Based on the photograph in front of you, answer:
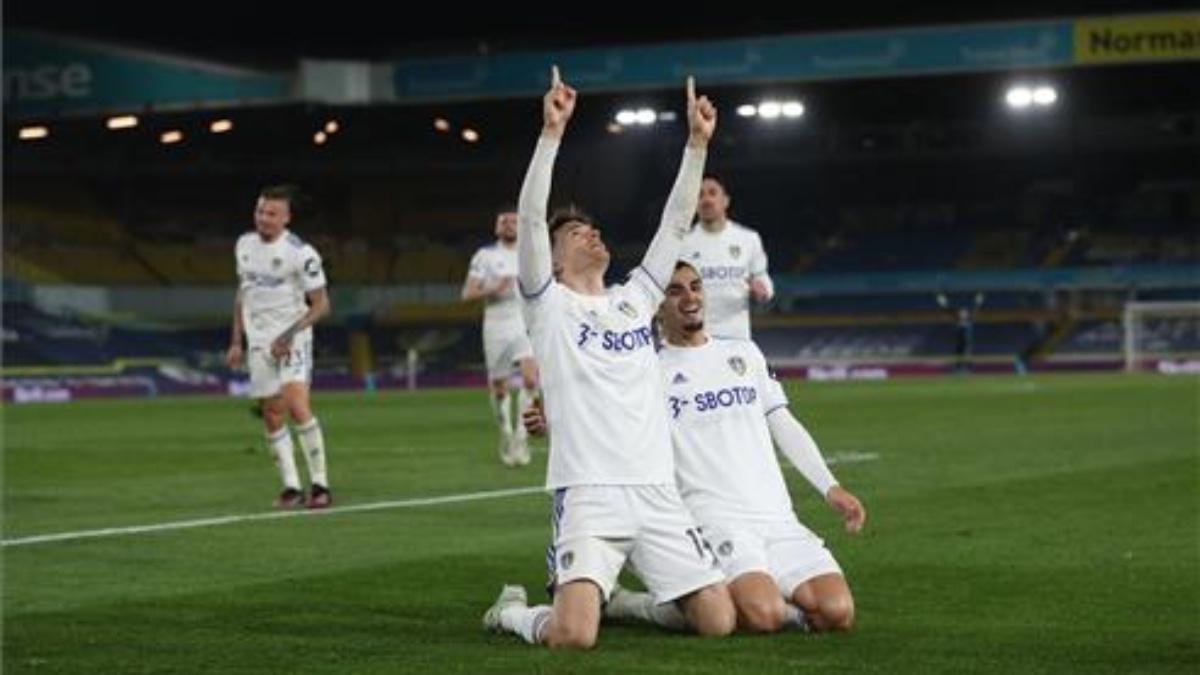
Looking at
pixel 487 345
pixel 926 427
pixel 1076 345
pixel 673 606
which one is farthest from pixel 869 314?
pixel 673 606

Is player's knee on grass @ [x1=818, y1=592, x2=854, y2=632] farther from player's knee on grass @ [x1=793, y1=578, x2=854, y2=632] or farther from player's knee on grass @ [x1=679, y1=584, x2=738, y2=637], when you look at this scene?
player's knee on grass @ [x1=679, y1=584, x2=738, y2=637]

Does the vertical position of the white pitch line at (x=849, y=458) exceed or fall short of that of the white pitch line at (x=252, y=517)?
it exceeds it

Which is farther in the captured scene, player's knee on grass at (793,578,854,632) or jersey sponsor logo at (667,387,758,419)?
jersey sponsor logo at (667,387,758,419)

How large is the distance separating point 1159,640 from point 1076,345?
48211 millimetres

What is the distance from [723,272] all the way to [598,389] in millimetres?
9197

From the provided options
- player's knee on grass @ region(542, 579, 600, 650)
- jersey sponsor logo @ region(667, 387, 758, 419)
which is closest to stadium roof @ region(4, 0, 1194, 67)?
jersey sponsor logo @ region(667, 387, 758, 419)

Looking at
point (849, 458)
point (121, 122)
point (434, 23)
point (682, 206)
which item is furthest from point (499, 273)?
point (121, 122)

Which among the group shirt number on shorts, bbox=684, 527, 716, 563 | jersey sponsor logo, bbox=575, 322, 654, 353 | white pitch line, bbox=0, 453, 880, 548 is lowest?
white pitch line, bbox=0, 453, 880, 548

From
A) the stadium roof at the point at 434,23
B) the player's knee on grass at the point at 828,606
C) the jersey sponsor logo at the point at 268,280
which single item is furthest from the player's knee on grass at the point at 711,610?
the stadium roof at the point at 434,23

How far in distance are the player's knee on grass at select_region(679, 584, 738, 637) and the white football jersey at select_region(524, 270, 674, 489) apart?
514 millimetres

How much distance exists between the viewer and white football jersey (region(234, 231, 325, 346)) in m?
15.9

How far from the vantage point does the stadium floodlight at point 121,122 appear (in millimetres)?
53219

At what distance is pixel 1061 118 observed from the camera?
6184 centimetres

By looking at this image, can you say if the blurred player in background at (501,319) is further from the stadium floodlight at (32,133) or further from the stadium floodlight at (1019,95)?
the stadium floodlight at (32,133)
